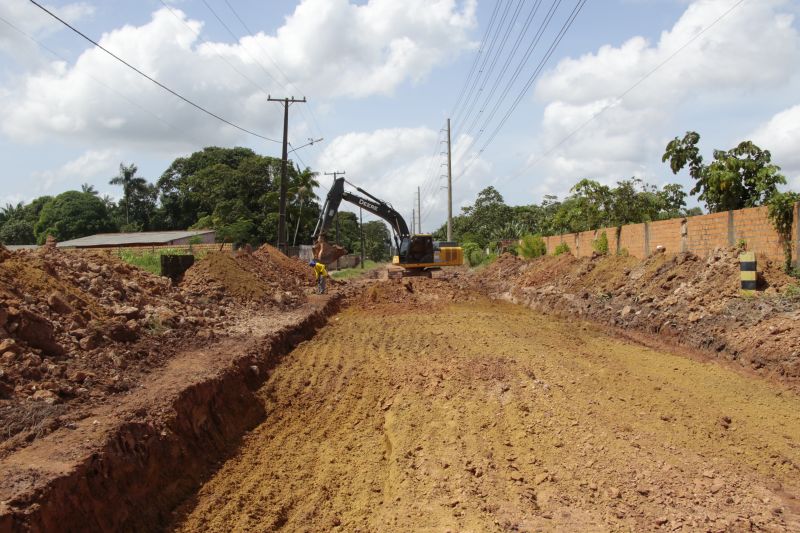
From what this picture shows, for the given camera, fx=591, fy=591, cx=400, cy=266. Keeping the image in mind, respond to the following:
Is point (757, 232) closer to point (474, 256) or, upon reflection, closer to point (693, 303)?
point (693, 303)

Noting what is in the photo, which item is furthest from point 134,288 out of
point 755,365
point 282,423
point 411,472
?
point 755,365

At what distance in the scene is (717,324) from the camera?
11438mm

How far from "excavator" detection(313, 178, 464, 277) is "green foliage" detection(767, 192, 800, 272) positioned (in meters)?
14.9

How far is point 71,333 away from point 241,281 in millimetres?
8959

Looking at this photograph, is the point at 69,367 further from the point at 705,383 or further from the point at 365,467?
the point at 705,383

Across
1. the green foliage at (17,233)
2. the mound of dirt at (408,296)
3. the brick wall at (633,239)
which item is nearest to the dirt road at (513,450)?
the mound of dirt at (408,296)

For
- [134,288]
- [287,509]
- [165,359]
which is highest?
[134,288]

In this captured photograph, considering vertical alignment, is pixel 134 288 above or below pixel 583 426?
above

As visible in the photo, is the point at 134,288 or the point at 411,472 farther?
the point at 134,288

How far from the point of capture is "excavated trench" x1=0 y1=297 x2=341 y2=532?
166 inches

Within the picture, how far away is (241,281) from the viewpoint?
1659 cm

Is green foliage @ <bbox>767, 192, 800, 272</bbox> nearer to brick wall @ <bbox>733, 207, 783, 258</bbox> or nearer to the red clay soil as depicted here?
brick wall @ <bbox>733, 207, 783, 258</bbox>

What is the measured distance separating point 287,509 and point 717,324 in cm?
958

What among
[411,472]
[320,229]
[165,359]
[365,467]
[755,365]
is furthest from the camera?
[320,229]
